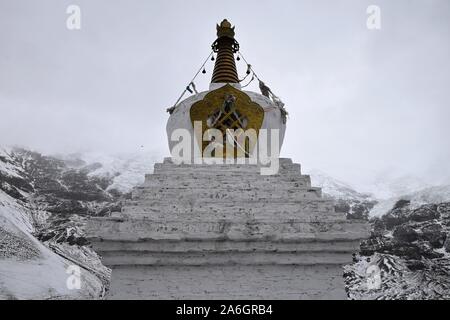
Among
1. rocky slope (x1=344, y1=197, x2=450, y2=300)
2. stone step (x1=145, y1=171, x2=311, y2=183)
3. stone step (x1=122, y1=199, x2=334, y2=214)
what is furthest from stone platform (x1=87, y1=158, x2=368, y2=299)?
rocky slope (x1=344, y1=197, x2=450, y2=300)

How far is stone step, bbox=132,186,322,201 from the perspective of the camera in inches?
189

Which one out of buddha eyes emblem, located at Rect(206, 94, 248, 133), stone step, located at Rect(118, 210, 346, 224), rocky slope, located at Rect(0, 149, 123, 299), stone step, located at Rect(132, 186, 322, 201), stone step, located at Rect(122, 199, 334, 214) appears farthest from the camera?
rocky slope, located at Rect(0, 149, 123, 299)

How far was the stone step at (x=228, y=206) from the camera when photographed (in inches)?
178

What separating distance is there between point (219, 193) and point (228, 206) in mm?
293

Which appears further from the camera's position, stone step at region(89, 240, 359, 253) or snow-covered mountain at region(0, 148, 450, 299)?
snow-covered mountain at region(0, 148, 450, 299)

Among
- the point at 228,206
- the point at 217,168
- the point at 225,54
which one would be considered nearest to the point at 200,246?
the point at 228,206

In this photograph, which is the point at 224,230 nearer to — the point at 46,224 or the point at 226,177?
the point at 226,177

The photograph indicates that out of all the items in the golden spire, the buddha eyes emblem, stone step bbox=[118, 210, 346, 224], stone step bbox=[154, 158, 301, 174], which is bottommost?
stone step bbox=[118, 210, 346, 224]

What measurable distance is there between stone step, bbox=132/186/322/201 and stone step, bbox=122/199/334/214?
0.10 m

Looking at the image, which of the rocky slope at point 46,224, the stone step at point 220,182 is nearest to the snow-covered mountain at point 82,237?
the rocky slope at point 46,224

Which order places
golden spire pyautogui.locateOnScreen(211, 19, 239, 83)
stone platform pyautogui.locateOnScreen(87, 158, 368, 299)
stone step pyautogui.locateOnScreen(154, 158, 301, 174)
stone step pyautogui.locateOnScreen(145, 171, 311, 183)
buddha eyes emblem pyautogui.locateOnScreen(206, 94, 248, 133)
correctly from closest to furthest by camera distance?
stone platform pyautogui.locateOnScreen(87, 158, 368, 299) → stone step pyautogui.locateOnScreen(145, 171, 311, 183) → stone step pyautogui.locateOnScreen(154, 158, 301, 174) → buddha eyes emblem pyautogui.locateOnScreen(206, 94, 248, 133) → golden spire pyautogui.locateOnScreen(211, 19, 239, 83)

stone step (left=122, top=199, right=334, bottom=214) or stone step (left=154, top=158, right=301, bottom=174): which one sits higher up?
stone step (left=154, top=158, right=301, bottom=174)

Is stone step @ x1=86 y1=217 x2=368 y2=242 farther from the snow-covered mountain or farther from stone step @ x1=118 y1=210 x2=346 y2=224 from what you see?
the snow-covered mountain
